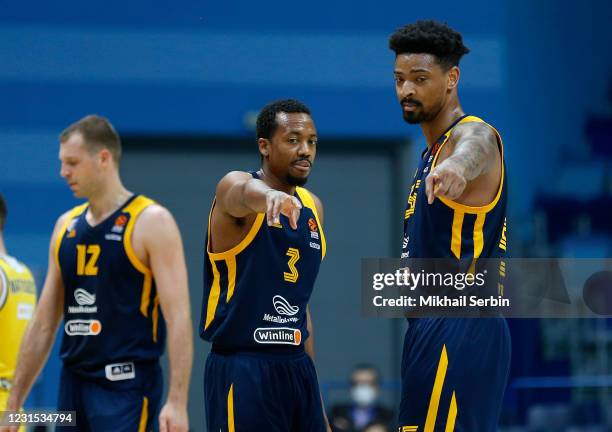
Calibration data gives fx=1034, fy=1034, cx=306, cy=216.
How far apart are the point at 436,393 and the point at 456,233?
65 cm

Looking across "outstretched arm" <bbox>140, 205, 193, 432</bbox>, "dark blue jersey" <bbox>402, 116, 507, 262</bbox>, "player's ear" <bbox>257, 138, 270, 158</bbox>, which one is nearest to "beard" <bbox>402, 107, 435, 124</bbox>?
"dark blue jersey" <bbox>402, 116, 507, 262</bbox>

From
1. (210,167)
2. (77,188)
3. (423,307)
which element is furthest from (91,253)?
(210,167)

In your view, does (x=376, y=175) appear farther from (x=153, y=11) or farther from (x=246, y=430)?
(x=246, y=430)

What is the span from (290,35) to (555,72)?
284 centimetres

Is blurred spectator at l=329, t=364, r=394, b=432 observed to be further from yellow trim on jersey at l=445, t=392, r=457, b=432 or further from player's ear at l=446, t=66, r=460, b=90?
player's ear at l=446, t=66, r=460, b=90

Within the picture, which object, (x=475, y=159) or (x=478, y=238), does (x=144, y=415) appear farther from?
(x=475, y=159)

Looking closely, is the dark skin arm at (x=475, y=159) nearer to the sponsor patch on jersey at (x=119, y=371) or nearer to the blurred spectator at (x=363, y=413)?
the sponsor patch on jersey at (x=119, y=371)

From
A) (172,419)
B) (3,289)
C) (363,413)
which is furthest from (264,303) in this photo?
(363,413)

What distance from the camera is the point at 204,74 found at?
10008 mm

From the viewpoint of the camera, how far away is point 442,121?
443 cm

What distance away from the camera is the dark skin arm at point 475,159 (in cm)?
389

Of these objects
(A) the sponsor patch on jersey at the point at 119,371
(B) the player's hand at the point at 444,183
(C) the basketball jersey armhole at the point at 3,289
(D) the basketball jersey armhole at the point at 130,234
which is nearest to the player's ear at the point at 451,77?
(B) the player's hand at the point at 444,183

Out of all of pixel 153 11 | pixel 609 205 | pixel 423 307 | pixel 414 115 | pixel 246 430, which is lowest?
pixel 246 430

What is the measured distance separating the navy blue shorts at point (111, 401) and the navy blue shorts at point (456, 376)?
1810 millimetres
